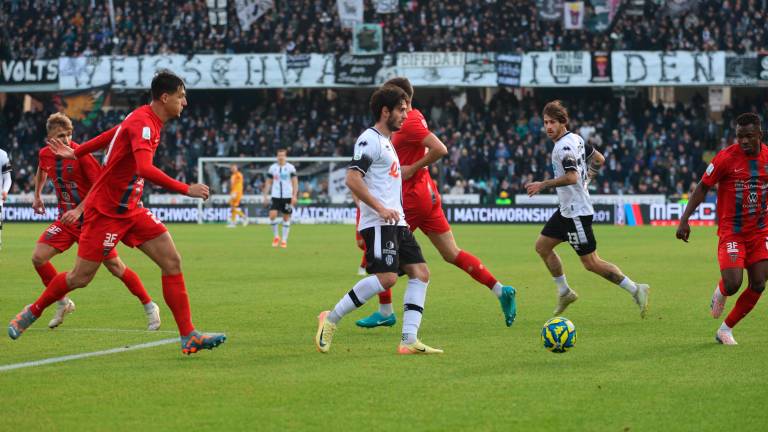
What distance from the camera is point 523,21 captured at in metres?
48.8

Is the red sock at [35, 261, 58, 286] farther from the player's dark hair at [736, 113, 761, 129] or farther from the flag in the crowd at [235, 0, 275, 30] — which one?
the flag in the crowd at [235, 0, 275, 30]

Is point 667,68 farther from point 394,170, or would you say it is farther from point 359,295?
point 359,295

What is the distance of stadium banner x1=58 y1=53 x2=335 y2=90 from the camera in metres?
47.8

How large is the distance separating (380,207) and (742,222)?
334 cm

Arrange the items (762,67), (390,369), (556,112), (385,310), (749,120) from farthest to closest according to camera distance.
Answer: (762,67), (556,112), (385,310), (749,120), (390,369)

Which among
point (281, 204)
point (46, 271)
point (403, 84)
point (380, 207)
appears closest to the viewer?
point (380, 207)

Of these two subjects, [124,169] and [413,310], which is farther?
[413,310]

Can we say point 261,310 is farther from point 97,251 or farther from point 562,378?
point 562,378

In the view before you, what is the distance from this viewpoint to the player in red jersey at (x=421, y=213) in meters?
10.7

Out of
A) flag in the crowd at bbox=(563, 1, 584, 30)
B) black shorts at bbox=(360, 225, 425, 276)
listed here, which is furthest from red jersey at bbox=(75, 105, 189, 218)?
flag in the crowd at bbox=(563, 1, 584, 30)

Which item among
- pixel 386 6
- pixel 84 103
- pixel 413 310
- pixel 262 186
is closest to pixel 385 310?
pixel 413 310

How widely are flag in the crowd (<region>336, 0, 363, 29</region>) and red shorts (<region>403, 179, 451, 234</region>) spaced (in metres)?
38.7

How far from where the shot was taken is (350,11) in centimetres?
4919

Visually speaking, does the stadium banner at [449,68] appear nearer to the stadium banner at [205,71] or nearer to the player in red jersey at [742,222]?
the stadium banner at [205,71]
